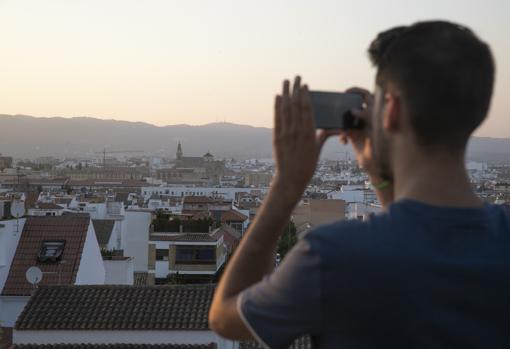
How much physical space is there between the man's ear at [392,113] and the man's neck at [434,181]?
2.1 inches

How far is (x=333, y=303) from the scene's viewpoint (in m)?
1.18

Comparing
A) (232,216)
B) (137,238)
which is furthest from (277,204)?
(232,216)

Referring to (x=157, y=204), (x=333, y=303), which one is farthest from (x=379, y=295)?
(x=157, y=204)

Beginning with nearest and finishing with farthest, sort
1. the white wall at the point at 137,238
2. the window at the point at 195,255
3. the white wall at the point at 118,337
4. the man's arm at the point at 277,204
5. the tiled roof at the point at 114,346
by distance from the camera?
the man's arm at the point at 277,204
the tiled roof at the point at 114,346
the white wall at the point at 118,337
the window at the point at 195,255
the white wall at the point at 137,238

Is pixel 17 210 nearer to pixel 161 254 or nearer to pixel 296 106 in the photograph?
pixel 161 254

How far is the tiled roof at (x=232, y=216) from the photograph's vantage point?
36722 mm

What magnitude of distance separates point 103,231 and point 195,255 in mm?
3113

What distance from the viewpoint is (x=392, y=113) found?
1.28 m

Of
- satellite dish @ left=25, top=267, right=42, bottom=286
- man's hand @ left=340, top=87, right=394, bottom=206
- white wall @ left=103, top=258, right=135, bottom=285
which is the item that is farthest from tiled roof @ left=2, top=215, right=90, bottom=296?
man's hand @ left=340, top=87, right=394, bottom=206

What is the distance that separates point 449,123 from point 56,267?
13184mm

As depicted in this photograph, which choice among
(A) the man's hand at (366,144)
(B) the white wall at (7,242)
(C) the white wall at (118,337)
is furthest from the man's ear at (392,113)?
(B) the white wall at (7,242)

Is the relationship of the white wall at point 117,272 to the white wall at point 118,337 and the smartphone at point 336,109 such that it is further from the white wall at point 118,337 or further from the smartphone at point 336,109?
the smartphone at point 336,109

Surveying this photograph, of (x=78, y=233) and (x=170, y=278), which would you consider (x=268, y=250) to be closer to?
(x=78, y=233)

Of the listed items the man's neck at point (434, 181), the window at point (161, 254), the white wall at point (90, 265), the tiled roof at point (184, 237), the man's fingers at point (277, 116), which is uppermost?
the man's fingers at point (277, 116)
